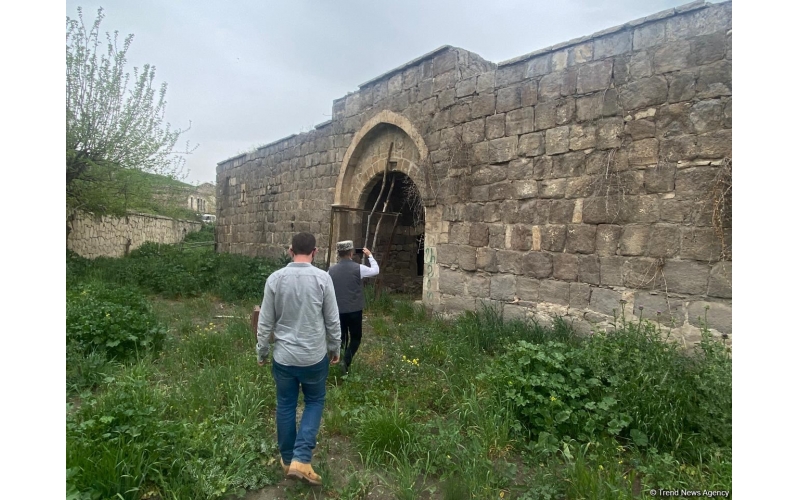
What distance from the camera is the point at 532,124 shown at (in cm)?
570

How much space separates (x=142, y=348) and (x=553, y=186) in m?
5.46

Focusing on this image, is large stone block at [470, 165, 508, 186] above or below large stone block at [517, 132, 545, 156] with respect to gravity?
below

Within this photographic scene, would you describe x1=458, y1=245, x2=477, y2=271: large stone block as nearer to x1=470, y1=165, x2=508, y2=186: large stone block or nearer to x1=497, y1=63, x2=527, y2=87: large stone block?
x1=470, y1=165, x2=508, y2=186: large stone block

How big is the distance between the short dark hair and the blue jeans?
78 cm

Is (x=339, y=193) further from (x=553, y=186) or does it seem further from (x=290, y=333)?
(x=290, y=333)

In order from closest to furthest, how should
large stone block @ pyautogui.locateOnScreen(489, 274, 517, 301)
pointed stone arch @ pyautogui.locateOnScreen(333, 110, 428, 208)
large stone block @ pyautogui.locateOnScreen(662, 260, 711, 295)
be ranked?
large stone block @ pyautogui.locateOnScreen(662, 260, 711, 295), large stone block @ pyautogui.locateOnScreen(489, 274, 517, 301), pointed stone arch @ pyautogui.locateOnScreen(333, 110, 428, 208)

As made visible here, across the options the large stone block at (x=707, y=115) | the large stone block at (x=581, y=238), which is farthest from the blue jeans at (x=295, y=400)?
the large stone block at (x=707, y=115)

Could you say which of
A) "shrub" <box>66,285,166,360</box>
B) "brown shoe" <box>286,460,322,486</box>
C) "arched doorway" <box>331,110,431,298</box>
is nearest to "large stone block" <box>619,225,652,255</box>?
"arched doorway" <box>331,110,431,298</box>

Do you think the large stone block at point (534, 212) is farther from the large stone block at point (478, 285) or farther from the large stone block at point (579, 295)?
the large stone block at point (478, 285)

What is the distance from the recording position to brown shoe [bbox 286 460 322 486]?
2814mm

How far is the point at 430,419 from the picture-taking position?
3727 mm

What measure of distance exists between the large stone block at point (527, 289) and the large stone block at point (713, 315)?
69.0 inches

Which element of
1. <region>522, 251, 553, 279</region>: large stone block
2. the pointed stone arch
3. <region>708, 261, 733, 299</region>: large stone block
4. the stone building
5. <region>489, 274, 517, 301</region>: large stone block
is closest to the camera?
<region>708, 261, 733, 299</region>: large stone block

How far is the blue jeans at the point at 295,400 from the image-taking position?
2.94 meters
